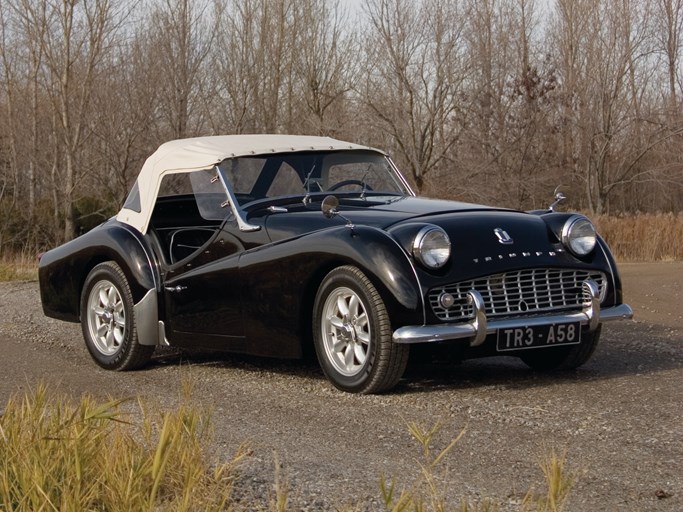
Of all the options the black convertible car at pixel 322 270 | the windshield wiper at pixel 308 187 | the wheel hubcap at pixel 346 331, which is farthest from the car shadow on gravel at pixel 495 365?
the windshield wiper at pixel 308 187

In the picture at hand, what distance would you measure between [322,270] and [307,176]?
1410 mm

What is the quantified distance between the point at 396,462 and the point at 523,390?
1973 millimetres

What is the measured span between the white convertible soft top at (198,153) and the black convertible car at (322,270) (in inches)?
0.6

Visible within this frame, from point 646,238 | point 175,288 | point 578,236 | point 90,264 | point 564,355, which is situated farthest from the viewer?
point 646,238

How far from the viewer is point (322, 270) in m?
6.55

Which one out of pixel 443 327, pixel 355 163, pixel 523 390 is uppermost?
pixel 355 163

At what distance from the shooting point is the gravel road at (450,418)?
421cm

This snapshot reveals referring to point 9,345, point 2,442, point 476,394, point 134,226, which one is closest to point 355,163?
point 134,226

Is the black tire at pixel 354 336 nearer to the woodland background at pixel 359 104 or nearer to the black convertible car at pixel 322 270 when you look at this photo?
the black convertible car at pixel 322 270

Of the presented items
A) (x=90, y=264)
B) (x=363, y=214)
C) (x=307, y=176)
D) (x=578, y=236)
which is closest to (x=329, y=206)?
(x=363, y=214)

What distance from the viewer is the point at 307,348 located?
22.0ft

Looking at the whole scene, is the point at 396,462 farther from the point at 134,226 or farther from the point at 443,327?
the point at 134,226

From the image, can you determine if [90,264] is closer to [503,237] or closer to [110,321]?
[110,321]

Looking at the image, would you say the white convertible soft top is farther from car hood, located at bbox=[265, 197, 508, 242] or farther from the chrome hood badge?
the chrome hood badge
